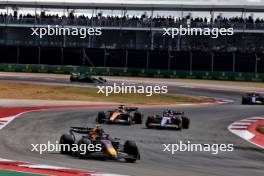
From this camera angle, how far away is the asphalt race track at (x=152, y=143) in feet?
45.7

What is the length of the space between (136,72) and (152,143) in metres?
41.7

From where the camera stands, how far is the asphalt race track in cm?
1392

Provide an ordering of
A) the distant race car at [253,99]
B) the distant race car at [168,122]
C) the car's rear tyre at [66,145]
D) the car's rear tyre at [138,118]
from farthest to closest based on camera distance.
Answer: the distant race car at [253,99] → the car's rear tyre at [138,118] → the distant race car at [168,122] → the car's rear tyre at [66,145]

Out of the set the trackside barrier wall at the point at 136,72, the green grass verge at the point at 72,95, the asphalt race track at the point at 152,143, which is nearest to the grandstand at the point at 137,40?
the trackside barrier wall at the point at 136,72

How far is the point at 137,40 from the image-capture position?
Answer: 6875 cm

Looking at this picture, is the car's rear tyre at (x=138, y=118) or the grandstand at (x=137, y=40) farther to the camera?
the grandstand at (x=137, y=40)

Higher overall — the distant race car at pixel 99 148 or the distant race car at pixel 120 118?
the distant race car at pixel 99 148

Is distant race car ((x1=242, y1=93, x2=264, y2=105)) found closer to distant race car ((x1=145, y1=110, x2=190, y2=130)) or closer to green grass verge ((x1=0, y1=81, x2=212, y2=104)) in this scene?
green grass verge ((x1=0, y1=81, x2=212, y2=104))

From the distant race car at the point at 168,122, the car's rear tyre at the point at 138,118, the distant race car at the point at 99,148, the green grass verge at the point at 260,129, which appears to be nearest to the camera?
the distant race car at the point at 99,148

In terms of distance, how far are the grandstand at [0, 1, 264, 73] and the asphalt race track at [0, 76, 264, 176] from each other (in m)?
27.9

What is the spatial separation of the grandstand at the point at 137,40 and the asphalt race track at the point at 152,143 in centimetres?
2792

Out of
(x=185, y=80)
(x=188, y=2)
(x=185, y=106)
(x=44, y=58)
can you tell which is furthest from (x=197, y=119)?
(x=188, y=2)

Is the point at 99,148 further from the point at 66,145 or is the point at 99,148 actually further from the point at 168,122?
the point at 168,122

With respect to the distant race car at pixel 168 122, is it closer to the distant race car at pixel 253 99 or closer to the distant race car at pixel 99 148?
the distant race car at pixel 99 148
